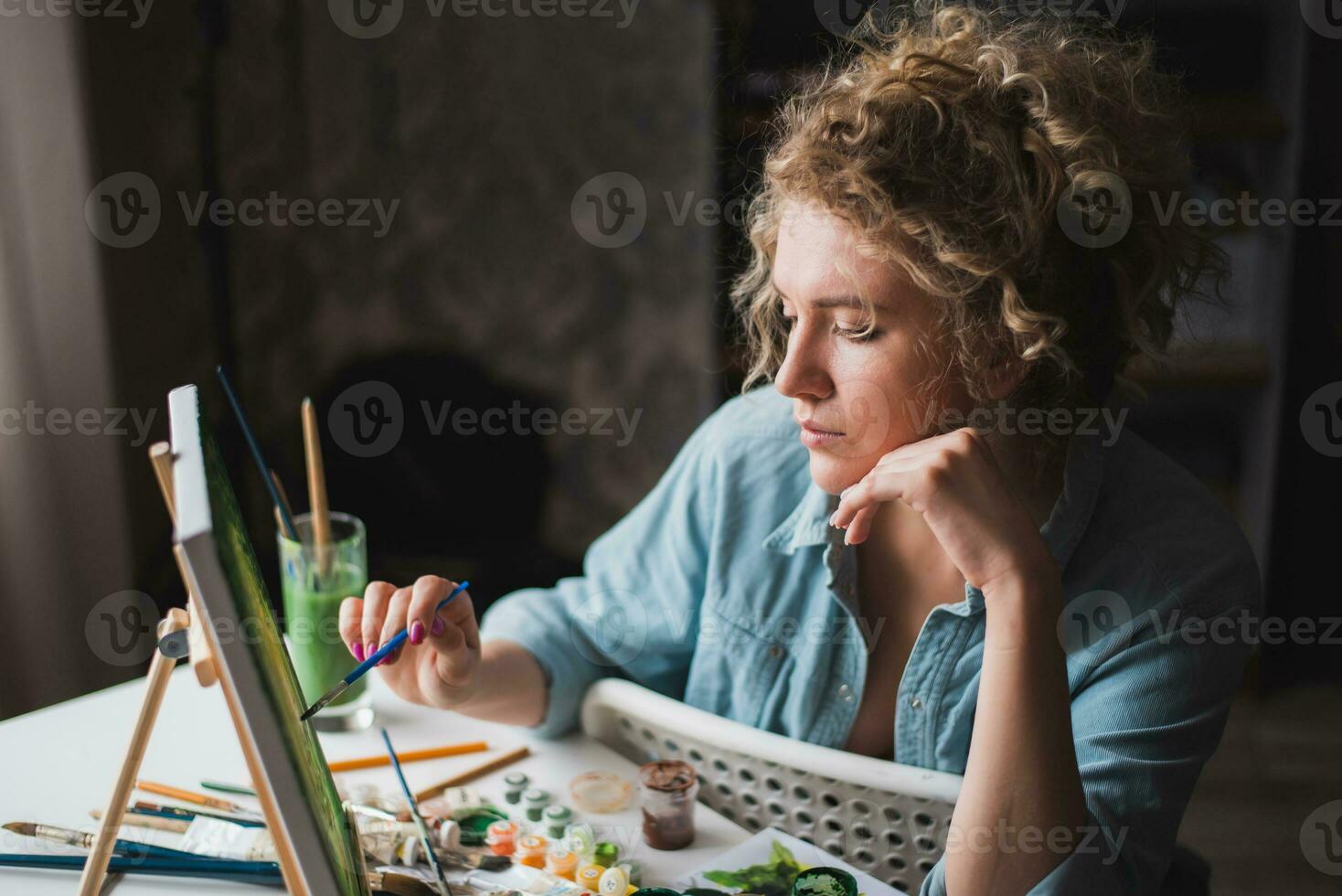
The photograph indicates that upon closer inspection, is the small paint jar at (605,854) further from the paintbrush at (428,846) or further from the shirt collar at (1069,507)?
the shirt collar at (1069,507)

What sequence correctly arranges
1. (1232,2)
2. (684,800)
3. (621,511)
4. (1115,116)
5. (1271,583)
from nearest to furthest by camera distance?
(684,800), (1115,116), (1232,2), (1271,583), (621,511)

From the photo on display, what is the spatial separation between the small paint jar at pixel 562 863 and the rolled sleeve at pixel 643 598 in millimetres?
305

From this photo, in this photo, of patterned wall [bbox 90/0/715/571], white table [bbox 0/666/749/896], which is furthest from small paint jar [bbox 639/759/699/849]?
patterned wall [bbox 90/0/715/571]

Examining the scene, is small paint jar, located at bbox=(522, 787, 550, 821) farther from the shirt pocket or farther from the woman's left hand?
the woman's left hand

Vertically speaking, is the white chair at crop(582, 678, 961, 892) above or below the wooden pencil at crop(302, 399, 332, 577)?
below

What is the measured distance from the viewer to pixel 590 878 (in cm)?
97

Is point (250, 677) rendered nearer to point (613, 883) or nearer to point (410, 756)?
point (613, 883)

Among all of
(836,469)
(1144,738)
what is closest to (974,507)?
(836,469)

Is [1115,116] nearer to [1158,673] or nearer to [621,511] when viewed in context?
[1158,673]

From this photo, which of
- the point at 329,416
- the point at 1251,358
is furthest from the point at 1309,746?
the point at 329,416

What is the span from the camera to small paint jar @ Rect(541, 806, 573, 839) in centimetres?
105

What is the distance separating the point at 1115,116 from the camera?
3.81ft

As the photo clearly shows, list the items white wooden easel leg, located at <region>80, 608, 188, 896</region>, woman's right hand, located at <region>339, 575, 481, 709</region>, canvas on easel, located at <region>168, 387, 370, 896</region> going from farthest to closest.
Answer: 1. woman's right hand, located at <region>339, 575, 481, 709</region>
2. white wooden easel leg, located at <region>80, 608, 188, 896</region>
3. canvas on easel, located at <region>168, 387, 370, 896</region>

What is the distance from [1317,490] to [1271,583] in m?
0.24
